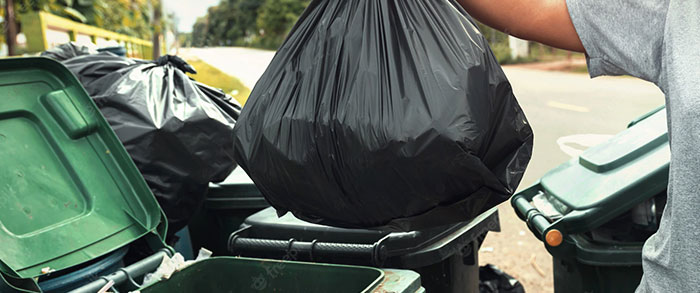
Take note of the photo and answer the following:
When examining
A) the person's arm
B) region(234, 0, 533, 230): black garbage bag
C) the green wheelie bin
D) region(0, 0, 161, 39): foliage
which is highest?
the person's arm

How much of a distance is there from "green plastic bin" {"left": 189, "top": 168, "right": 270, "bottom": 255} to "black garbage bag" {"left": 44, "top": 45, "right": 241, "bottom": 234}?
0.09 meters

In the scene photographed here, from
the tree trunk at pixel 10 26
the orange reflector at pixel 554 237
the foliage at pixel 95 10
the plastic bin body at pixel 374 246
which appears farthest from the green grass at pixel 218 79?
the orange reflector at pixel 554 237

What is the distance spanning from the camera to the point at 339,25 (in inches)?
57.6

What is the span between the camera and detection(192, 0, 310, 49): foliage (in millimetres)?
60344

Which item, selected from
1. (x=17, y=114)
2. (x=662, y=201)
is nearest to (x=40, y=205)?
(x=17, y=114)

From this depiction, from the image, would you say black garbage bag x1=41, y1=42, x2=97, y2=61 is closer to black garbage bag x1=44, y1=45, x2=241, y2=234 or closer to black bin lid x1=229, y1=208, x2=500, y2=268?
black garbage bag x1=44, y1=45, x2=241, y2=234

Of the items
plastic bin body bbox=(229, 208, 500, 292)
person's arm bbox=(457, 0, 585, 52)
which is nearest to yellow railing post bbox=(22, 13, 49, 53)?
plastic bin body bbox=(229, 208, 500, 292)

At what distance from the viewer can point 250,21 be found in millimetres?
71375

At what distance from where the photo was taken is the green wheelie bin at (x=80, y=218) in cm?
166

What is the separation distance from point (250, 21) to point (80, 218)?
235 ft

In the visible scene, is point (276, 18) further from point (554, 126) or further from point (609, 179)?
point (609, 179)

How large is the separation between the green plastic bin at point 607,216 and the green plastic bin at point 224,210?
1039 mm

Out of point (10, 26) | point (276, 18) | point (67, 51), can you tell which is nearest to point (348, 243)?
point (67, 51)

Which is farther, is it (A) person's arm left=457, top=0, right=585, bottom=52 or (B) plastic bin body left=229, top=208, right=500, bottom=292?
(B) plastic bin body left=229, top=208, right=500, bottom=292
